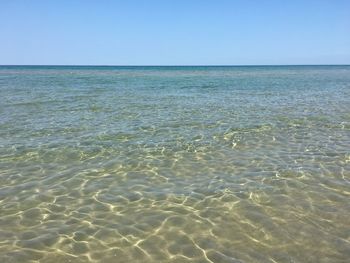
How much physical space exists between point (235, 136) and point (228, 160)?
304 centimetres

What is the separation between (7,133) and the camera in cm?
1377

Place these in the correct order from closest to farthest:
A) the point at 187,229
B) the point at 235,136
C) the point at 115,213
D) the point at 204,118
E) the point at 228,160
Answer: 1. the point at 187,229
2. the point at 115,213
3. the point at 228,160
4. the point at 235,136
5. the point at 204,118

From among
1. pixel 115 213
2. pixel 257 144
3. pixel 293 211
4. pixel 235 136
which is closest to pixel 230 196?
pixel 293 211

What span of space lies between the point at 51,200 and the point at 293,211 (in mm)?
4858

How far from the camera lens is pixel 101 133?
13.9 metres

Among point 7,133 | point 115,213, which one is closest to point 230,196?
point 115,213

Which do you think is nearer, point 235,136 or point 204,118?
point 235,136

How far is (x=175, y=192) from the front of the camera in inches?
321

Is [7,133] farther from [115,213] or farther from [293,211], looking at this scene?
[293,211]

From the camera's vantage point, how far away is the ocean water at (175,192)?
19.3 ft

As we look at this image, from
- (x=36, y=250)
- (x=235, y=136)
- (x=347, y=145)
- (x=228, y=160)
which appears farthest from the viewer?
(x=235, y=136)

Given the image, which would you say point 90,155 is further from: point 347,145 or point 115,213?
point 347,145

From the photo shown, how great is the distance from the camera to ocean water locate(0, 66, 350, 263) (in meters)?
5.89

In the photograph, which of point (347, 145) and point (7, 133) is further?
point (7, 133)
